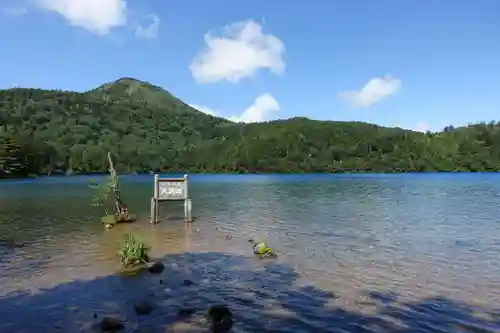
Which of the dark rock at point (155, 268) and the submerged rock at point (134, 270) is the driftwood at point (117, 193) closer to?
the submerged rock at point (134, 270)

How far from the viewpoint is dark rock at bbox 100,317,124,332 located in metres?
10.0

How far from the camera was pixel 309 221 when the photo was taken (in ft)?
102

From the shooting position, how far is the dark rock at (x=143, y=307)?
11.3 metres

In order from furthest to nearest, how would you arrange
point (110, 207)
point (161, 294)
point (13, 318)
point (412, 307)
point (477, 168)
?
point (477, 168)
point (110, 207)
point (161, 294)
point (412, 307)
point (13, 318)

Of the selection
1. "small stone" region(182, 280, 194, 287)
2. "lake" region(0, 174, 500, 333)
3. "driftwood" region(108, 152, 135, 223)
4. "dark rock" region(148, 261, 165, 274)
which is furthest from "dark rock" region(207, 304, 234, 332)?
"driftwood" region(108, 152, 135, 223)

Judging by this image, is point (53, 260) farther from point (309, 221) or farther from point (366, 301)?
point (309, 221)

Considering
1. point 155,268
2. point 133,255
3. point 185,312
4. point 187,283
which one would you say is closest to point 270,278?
point 187,283

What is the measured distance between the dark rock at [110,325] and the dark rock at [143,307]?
2.75 ft

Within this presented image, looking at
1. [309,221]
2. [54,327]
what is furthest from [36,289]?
[309,221]

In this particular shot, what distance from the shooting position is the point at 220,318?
1051 centimetres

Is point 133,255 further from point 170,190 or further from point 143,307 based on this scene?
point 170,190

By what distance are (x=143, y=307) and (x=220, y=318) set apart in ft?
7.73

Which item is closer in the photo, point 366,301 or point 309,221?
point 366,301

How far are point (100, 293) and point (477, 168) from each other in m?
200
